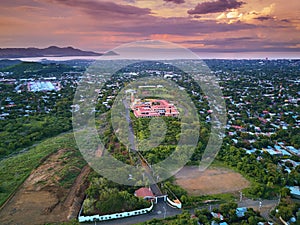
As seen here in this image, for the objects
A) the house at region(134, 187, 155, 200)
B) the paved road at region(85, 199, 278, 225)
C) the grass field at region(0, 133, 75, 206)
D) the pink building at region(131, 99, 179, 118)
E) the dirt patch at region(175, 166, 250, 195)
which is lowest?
the paved road at region(85, 199, 278, 225)

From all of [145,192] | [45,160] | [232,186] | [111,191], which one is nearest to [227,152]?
[232,186]

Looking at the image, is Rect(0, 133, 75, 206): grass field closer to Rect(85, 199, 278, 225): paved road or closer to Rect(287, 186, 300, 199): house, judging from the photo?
Rect(85, 199, 278, 225): paved road

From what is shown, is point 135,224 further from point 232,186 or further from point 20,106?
point 20,106

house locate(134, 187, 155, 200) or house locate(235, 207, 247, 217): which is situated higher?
house locate(134, 187, 155, 200)

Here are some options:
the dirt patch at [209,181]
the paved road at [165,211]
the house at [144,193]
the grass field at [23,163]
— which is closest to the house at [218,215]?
the paved road at [165,211]

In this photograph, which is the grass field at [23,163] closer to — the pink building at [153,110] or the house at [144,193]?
the house at [144,193]

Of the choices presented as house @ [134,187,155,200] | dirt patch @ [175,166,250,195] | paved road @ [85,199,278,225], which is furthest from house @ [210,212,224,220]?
house @ [134,187,155,200]

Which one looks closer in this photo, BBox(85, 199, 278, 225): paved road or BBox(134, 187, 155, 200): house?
BBox(85, 199, 278, 225): paved road

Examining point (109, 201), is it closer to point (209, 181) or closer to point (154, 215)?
point (154, 215)

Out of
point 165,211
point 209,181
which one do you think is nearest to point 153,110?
point 209,181
